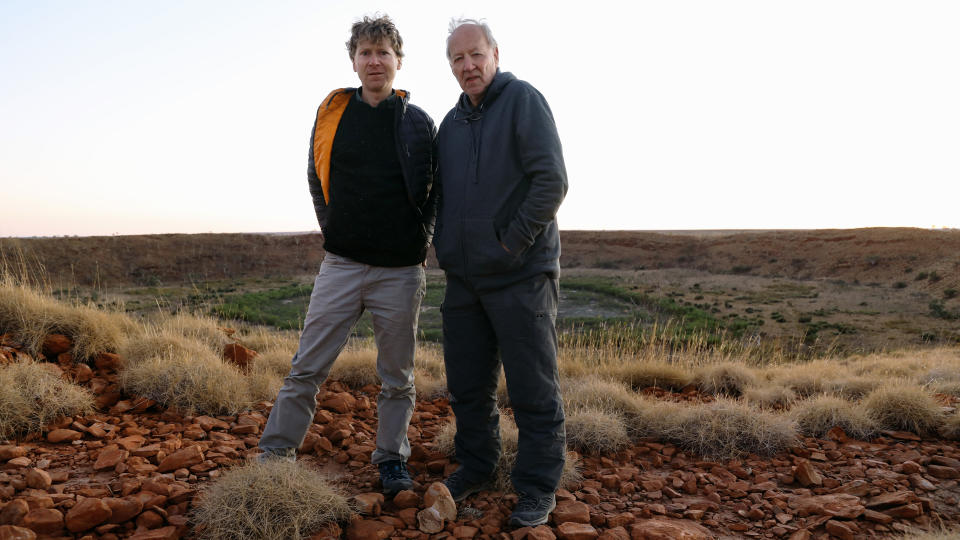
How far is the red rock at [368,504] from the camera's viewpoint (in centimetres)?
251

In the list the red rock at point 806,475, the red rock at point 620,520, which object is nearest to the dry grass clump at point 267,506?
the red rock at point 620,520

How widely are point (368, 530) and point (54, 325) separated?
388cm

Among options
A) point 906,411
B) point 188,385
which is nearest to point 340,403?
point 188,385

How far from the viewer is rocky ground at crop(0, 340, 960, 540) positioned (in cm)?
235

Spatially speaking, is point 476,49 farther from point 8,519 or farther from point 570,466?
point 8,519

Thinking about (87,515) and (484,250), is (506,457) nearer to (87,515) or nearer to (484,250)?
(484,250)

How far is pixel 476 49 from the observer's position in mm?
2463

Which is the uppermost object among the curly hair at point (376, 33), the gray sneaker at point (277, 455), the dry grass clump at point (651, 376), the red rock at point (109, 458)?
the curly hair at point (376, 33)

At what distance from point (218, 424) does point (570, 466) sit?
2204mm

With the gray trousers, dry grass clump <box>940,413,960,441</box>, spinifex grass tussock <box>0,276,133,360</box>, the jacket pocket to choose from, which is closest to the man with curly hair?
the gray trousers

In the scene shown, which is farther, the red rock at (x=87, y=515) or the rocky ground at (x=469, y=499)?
the rocky ground at (x=469, y=499)

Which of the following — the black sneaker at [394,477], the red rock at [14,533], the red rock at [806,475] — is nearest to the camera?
the red rock at [14,533]

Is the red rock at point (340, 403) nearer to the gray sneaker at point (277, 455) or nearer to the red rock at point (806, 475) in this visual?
the gray sneaker at point (277, 455)

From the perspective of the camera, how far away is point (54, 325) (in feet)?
15.3
